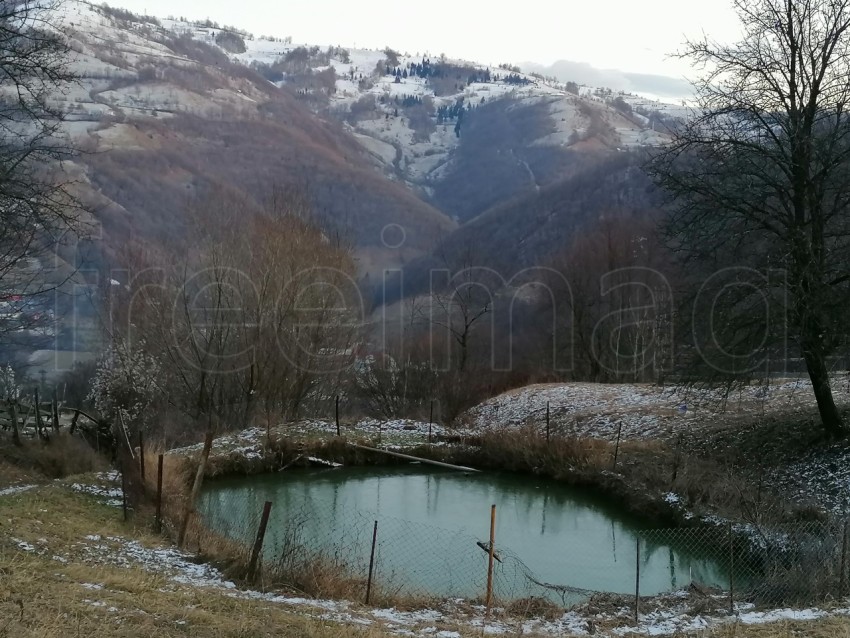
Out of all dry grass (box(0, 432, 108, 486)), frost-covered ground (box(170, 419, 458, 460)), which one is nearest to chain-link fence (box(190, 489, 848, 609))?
frost-covered ground (box(170, 419, 458, 460))

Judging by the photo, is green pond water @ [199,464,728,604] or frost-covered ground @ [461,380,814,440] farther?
frost-covered ground @ [461,380,814,440]

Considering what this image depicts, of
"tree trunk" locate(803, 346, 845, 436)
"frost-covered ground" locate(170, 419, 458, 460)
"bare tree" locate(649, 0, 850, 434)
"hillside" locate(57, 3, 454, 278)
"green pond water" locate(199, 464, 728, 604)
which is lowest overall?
"green pond water" locate(199, 464, 728, 604)

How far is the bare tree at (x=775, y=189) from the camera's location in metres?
13.7

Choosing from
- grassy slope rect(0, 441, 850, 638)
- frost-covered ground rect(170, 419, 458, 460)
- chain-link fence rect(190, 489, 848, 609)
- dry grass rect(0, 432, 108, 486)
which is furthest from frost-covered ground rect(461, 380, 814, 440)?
dry grass rect(0, 432, 108, 486)

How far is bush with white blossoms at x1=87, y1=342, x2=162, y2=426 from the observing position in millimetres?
24688

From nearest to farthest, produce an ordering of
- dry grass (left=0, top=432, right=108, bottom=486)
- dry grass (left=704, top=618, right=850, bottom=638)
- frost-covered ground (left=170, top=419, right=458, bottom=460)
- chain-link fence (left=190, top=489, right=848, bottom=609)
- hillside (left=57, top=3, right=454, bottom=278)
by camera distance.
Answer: dry grass (left=704, top=618, right=850, bottom=638)
chain-link fence (left=190, top=489, right=848, bottom=609)
dry grass (left=0, top=432, right=108, bottom=486)
frost-covered ground (left=170, top=419, right=458, bottom=460)
hillside (left=57, top=3, right=454, bottom=278)

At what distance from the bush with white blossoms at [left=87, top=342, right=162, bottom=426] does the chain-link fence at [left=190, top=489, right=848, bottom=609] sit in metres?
8.83

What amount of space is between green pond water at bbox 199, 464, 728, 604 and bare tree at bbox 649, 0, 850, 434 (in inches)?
166

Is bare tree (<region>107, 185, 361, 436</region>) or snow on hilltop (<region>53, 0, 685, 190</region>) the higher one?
snow on hilltop (<region>53, 0, 685, 190</region>)

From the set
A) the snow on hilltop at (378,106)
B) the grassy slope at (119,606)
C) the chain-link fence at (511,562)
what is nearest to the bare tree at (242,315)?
the chain-link fence at (511,562)

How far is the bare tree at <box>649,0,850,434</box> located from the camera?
13.7m

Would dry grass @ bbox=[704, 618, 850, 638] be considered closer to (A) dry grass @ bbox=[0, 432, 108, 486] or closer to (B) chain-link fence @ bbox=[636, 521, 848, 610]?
(B) chain-link fence @ bbox=[636, 521, 848, 610]

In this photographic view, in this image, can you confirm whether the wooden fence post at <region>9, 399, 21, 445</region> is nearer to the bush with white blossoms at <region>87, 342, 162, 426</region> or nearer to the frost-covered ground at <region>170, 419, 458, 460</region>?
the frost-covered ground at <region>170, 419, 458, 460</region>

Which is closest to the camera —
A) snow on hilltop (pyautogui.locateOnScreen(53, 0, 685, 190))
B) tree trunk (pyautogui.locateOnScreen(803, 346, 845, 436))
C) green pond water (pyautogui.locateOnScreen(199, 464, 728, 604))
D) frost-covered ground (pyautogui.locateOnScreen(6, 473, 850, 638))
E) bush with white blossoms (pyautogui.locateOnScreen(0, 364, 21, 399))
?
frost-covered ground (pyautogui.locateOnScreen(6, 473, 850, 638))
